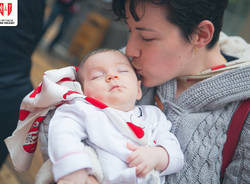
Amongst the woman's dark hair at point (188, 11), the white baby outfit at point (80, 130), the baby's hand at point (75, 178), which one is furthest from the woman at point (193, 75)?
the baby's hand at point (75, 178)

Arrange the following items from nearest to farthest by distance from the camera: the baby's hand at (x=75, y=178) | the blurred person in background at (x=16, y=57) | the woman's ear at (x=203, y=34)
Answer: the baby's hand at (x=75, y=178)
the woman's ear at (x=203, y=34)
the blurred person in background at (x=16, y=57)

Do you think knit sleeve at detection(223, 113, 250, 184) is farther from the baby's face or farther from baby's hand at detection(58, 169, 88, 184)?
baby's hand at detection(58, 169, 88, 184)

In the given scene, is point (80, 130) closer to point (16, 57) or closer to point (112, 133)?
point (112, 133)

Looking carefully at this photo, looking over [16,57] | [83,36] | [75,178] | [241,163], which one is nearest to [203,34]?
[241,163]

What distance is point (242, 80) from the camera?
41.0 inches

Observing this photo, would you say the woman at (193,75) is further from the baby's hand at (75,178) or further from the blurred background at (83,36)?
the blurred background at (83,36)

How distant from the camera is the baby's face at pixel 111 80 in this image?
3.32 ft

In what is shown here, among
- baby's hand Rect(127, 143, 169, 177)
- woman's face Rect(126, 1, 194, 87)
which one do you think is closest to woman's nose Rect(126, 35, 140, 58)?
woman's face Rect(126, 1, 194, 87)

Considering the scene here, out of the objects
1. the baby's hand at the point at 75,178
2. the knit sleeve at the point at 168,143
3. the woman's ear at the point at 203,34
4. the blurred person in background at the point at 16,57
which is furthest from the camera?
the blurred person in background at the point at 16,57

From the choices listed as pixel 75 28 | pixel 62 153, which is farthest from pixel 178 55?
pixel 75 28

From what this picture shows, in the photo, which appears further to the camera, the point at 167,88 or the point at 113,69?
the point at 167,88

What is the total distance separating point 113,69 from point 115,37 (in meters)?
3.20

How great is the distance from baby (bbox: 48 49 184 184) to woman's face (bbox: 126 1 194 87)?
7 centimetres

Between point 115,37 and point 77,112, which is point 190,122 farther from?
point 115,37
